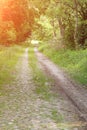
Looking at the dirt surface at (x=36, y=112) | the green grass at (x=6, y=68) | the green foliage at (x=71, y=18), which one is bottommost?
the green grass at (x=6, y=68)

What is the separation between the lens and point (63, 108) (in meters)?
13.1

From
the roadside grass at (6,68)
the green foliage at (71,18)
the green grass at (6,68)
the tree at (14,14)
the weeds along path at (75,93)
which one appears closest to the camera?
the weeds along path at (75,93)

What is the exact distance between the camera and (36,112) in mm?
12203

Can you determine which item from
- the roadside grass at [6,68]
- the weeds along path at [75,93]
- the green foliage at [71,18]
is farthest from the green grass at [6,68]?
the green foliage at [71,18]

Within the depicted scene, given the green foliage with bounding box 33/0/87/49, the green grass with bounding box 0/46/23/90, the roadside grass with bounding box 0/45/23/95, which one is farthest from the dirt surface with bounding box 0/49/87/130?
the green foliage with bounding box 33/0/87/49

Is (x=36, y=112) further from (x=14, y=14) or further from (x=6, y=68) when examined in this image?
(x=14, y=14)

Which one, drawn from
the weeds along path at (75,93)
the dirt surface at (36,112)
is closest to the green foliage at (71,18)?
the weeds along path at (75,93)

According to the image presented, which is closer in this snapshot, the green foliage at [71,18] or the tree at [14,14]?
the tree at [14,14]

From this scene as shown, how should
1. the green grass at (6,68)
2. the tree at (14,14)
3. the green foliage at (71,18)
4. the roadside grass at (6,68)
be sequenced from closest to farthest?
1. the roadside grass at (6,68)
2. the green grass at (6,68)
3. the tree at (14,14)
4. the green foliage at (71,18)

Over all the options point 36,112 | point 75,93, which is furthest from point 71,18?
point 36,112

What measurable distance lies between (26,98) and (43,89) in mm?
2650

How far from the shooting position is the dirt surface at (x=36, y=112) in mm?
10430

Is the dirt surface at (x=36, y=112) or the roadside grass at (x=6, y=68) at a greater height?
the dirt surface at (x=36, y=112)

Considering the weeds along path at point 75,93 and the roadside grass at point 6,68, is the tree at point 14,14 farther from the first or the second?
the weeds along path at point 75,93
